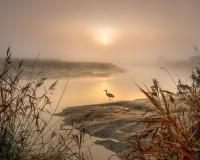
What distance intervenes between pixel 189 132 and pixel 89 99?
946cm

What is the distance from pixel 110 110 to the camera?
928 cm

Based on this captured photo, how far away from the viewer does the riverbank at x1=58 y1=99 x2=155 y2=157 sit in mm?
6383

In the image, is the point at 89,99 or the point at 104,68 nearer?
the point at 89,99

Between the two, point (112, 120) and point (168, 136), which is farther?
Answer: point (112, 120)

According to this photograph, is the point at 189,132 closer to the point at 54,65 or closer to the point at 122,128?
the point at 122,128

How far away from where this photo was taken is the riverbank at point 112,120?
6.38 meters

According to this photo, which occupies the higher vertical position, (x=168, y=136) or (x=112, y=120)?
(x=168, y=136)

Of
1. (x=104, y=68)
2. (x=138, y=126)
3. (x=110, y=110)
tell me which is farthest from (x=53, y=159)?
(x=104, y=68)

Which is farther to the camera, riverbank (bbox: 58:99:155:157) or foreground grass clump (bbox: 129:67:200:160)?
riverbank (bbox: 58:99:155:157)

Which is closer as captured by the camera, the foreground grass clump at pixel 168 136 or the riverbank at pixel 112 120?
the foreground grass clump at pixel 168 136

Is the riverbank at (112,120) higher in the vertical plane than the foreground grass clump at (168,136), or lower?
lower

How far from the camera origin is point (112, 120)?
25.8ft

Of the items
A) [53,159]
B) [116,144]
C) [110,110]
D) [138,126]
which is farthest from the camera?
[110,110]

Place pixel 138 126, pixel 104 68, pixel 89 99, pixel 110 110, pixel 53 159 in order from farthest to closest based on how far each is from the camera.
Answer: pixel 104 68 < pixel 89 99 < pixel 110 110 < pixel 138 126 < pixel 53 159
